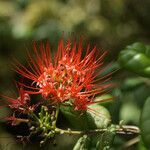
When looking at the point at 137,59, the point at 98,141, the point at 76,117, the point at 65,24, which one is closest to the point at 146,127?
the point at 98,141

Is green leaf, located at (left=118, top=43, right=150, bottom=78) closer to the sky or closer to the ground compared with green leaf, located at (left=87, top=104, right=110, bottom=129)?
closer to the sky

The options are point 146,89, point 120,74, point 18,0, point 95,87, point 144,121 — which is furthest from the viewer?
point 18,0

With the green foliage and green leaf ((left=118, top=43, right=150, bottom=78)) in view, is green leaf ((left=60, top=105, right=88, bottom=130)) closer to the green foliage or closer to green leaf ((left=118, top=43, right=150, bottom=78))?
the green foliage

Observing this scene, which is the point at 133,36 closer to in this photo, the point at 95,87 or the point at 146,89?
the point at 146,89

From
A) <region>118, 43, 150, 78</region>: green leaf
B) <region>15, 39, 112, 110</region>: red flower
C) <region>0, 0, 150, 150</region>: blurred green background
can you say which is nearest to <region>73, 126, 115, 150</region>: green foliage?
<region>15, 39, 112, 110</region>: red flower

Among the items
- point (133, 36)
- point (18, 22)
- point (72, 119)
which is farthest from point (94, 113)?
point (18, 22)

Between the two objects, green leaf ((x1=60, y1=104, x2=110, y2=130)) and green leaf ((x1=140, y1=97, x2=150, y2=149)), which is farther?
green leaf ((x1=60, y1=104, x2=110, y2=130))

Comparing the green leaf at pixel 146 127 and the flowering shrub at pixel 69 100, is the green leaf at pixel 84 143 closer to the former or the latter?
the flowering shrub at pixel 69 100
